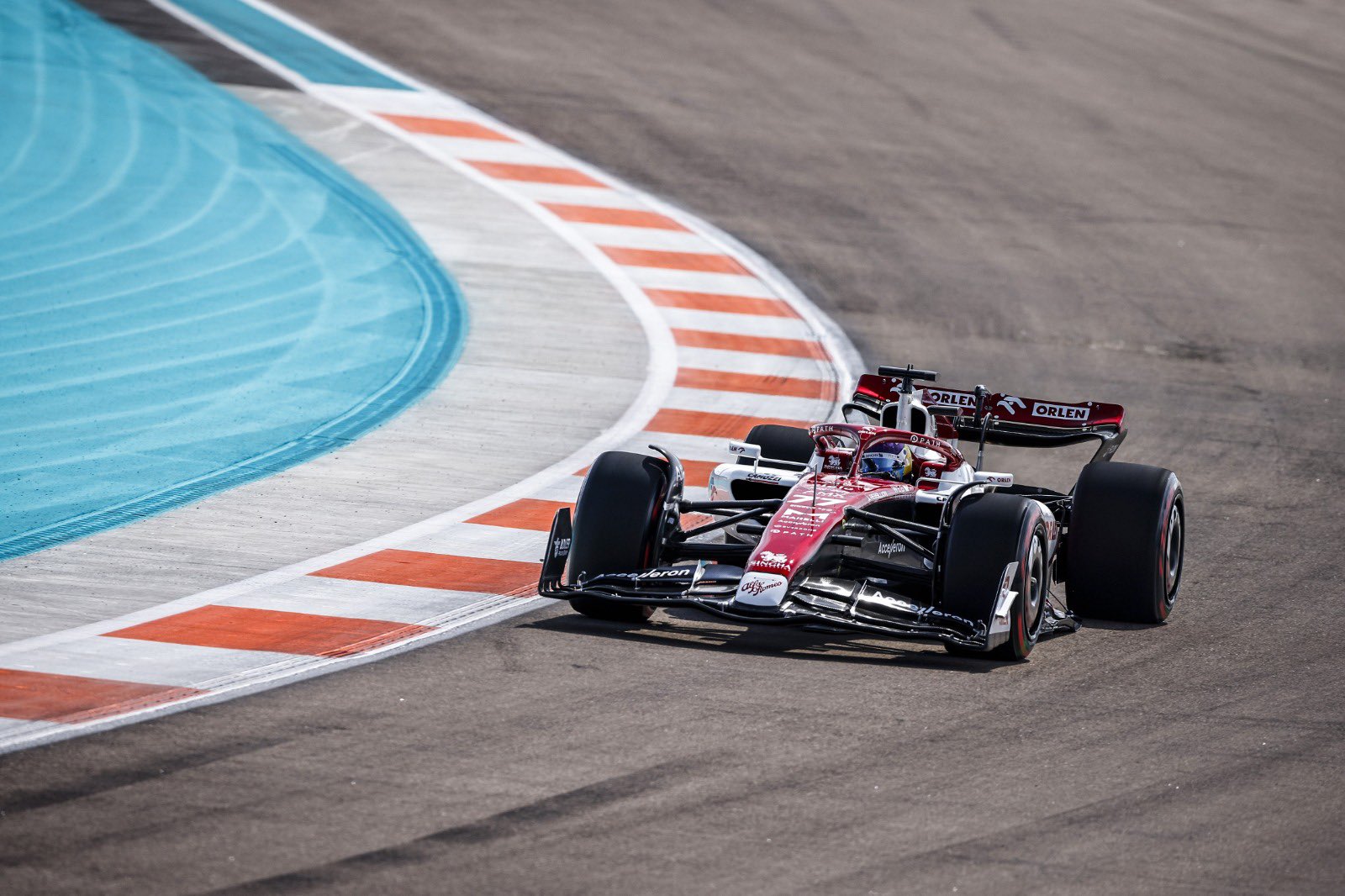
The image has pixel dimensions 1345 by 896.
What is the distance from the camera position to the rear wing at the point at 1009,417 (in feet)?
37.7

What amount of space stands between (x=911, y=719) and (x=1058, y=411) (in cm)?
367

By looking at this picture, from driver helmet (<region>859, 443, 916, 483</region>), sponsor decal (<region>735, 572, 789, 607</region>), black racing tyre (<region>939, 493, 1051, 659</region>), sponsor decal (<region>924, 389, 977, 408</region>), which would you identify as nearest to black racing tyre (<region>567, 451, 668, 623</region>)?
sponsor decal (<region>735, 572, 789, 607</region>)

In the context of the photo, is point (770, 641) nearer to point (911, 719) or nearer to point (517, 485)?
point (911, 719)

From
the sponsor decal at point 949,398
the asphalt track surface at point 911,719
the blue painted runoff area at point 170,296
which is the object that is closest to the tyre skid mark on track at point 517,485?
the asphalt track surface at point 911,719

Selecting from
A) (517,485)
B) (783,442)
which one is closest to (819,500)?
(783,442)

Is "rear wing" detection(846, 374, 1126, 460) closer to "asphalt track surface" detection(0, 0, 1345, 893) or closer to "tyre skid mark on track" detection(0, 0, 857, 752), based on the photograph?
"asphalt track surface" detection(0, 0, 1345, 893)

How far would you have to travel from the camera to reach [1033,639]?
9.72 meters

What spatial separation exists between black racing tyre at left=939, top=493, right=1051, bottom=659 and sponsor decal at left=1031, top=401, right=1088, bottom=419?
2041mm

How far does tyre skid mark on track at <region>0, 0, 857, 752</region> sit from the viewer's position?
9062mm

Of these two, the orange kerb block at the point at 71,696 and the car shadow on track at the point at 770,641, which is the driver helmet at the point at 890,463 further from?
the orange kerb block at the point at 71,696

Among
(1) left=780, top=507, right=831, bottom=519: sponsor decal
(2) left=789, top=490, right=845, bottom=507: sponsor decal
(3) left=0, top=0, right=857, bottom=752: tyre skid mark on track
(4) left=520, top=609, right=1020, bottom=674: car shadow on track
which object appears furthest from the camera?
Result: (2) left=789, top=490, right=845, bottom=507: sponsor decal

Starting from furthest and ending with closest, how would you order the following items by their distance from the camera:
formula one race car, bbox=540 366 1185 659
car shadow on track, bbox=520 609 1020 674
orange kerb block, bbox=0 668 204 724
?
car shadow on track, bbox=520 609 1020 674 → formula one race car, bbox=540 366 1185 659 → orange kerb block, bbox=0 668 204 724

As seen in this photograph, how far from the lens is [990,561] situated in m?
9.30

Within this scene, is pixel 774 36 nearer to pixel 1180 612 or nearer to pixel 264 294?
pixel 264 294
